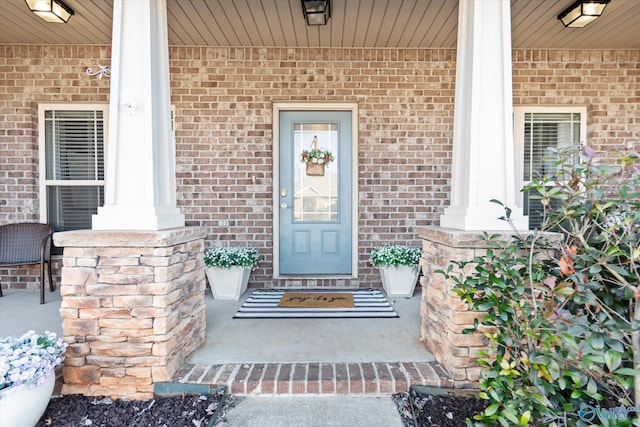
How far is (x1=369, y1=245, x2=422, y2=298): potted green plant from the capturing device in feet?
11.8

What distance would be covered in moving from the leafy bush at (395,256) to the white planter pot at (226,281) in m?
1.36

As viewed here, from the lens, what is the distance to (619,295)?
1.24 m

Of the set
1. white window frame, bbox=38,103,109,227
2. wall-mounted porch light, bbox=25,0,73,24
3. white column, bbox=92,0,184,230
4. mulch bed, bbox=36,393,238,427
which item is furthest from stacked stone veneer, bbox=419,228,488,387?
white window frame, bbox=38,103,109,227

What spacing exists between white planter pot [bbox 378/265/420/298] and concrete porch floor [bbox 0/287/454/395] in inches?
18.5

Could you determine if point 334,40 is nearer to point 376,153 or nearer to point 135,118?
point 376,153

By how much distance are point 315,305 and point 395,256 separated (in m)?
0.96

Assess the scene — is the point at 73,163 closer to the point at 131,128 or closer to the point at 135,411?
the point at 131,128

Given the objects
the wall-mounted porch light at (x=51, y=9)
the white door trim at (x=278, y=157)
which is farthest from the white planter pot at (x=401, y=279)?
the wall-mounted porch light at (x=51, y=9)

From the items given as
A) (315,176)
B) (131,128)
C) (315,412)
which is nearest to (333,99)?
(315,176)

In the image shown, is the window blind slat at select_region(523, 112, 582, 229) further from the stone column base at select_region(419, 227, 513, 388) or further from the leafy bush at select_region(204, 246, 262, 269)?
the leafy bush at select_region(204, 246, 262, 269)

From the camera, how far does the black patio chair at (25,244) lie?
3441mm

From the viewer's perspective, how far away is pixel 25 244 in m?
3.55

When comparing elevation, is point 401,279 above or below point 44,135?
below

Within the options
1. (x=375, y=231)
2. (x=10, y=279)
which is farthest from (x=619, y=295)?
(x=10, y=279)
